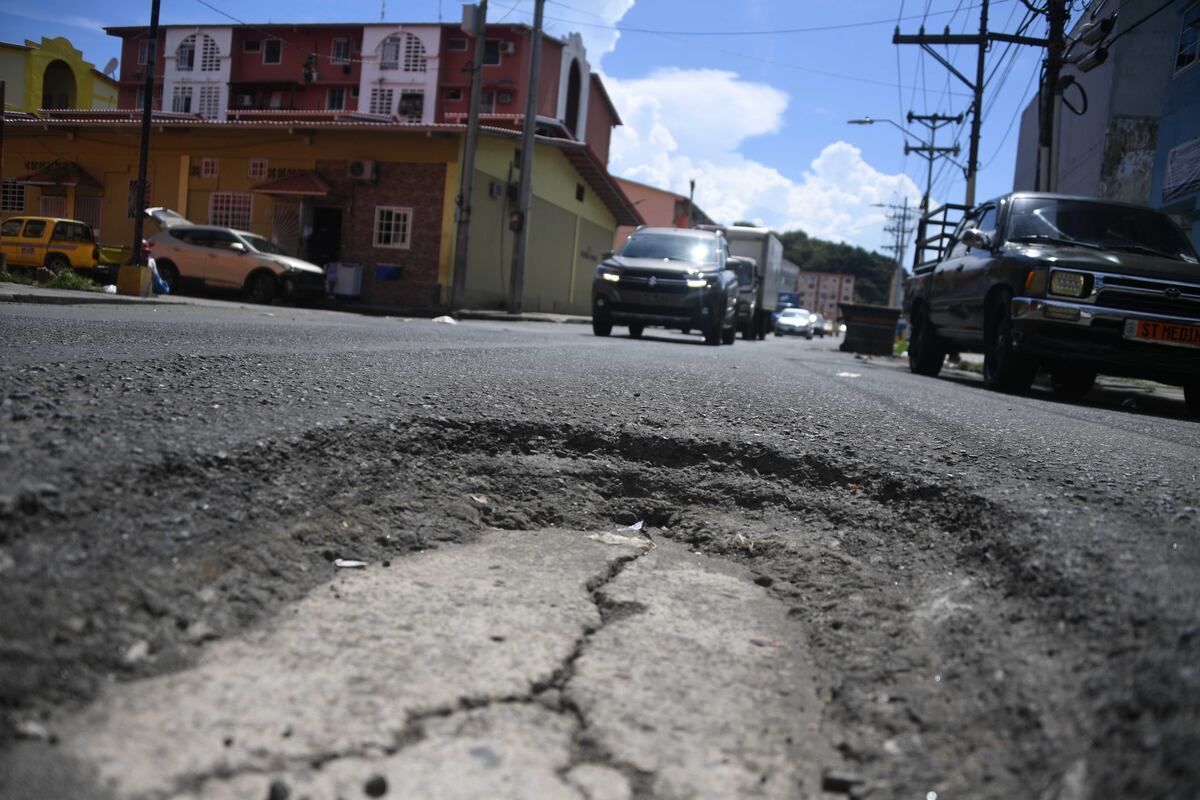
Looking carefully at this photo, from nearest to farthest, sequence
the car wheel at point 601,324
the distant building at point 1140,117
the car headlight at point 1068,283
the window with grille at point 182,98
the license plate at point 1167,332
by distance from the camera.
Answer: the license plate at point 1167,332 < the car headlight at point 1068,283 < the car wheel at point 601,324 < the distant building at point 1140,117 < the window with grille at point 182,98

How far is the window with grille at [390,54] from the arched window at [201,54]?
30.3 feet

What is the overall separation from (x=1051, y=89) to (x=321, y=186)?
55.3ft

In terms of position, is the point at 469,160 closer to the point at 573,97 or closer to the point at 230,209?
the point at 230,209

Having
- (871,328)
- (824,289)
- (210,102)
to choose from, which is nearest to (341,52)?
(210,102)

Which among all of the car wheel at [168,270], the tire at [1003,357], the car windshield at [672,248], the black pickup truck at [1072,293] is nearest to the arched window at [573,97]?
the car wheel at [168,270]

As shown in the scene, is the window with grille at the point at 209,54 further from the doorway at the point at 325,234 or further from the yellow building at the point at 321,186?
the doorway at the point at 325,234

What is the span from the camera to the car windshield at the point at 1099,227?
313 inches

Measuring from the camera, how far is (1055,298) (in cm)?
718

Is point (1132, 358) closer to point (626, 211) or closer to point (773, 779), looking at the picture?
point (773, 779)

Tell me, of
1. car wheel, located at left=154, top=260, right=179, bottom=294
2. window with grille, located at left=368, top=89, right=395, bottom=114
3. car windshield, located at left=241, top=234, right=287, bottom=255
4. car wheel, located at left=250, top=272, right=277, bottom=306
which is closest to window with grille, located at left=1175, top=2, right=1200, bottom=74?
car wheel, located at left=250, top=272, right=277, bottom=306

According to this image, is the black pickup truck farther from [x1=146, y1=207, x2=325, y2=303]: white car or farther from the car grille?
[x1=146, y1=207, x2=325, y2=303]: white car

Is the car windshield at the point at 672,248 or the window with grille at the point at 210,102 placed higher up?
the window with grille at the point at 210,102

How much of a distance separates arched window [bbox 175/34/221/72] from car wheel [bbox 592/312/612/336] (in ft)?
141

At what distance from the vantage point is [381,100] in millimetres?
45844
